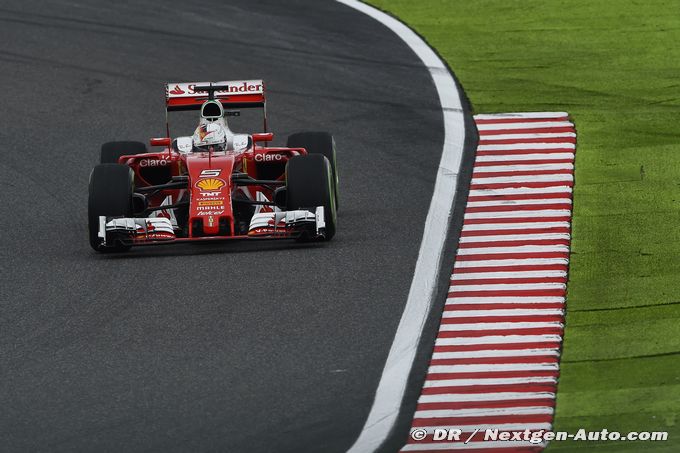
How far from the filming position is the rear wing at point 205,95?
1795 centimetres

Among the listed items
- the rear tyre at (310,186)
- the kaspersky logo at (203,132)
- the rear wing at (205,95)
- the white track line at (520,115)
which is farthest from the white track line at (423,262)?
the kaspersky logo at (203,132)

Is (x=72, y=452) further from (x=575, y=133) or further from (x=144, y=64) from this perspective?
(x=144, y=64)

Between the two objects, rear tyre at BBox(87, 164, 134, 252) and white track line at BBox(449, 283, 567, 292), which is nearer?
white track line at BBox(449, 283, 567, 292)

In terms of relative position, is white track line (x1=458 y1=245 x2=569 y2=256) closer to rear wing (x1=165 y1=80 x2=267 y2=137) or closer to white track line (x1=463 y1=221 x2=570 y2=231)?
white track line (x1=463 y1=221 x2=570 y2=231)

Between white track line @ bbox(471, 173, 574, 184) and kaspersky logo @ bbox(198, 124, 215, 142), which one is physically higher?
kaspersky logo @ bbox(198, 124, 215, 142)

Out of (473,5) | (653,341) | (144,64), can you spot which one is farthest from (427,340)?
(473,5)

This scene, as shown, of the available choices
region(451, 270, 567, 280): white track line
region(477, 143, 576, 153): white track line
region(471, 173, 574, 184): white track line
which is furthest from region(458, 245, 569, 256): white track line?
region(477, 143, 576, 153): white track line

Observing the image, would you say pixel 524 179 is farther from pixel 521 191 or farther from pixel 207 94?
pixel 207 94

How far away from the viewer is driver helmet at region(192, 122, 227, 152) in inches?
683

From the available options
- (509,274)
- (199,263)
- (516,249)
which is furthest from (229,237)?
(516,249)

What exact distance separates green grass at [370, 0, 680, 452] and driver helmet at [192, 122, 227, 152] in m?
3.85

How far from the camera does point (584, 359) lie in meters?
13.4

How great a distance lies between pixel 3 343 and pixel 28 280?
72.9 inches

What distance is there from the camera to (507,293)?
1523 cm
